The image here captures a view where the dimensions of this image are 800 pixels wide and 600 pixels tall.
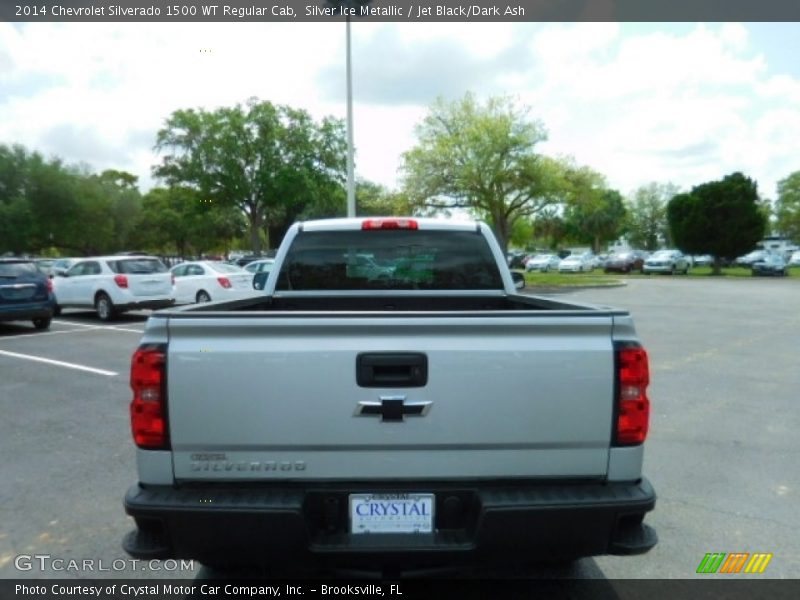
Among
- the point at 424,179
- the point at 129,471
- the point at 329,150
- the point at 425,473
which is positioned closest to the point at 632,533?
the point at 425,473

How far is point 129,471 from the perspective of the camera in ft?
16.8

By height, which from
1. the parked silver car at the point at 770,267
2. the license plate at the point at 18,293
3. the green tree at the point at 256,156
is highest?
the green tree at the point at 256,156

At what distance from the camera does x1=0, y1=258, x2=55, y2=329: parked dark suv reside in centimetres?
1373

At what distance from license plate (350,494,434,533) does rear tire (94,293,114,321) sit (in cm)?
1484

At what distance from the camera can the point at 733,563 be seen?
363 centimetres

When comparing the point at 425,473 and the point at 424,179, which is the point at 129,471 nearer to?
the point at 425,473

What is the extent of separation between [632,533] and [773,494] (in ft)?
8.51

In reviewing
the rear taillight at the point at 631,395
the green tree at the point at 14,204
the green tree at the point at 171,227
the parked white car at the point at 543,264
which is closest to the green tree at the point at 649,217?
the parked white car at the point at 543,264

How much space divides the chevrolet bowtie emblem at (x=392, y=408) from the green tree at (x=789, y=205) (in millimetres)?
85675

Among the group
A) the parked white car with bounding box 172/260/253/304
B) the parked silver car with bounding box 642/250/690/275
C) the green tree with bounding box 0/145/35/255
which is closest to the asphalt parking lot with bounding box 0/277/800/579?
the parked white car with bounding box 172/260/253/304

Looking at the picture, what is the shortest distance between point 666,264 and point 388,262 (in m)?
45.4

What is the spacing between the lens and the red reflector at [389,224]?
453 centimetres

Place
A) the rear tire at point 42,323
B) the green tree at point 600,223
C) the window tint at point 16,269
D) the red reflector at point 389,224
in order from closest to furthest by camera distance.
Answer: the red reflector at point 389,224, the window tint at point 16,269, the rear tire at point 42,323, the green tree at point 600,223

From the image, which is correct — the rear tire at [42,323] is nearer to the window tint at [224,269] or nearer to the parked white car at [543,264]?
the window tint at [224,269]
